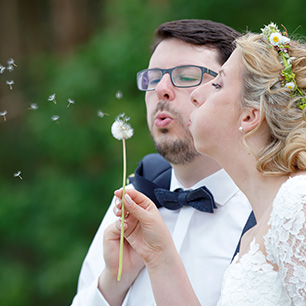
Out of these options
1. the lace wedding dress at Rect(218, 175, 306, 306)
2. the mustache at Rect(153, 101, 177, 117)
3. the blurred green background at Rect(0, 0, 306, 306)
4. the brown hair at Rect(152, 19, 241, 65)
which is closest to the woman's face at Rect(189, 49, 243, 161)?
the lace wedding dress at Rect(218, 175, 306, 306)

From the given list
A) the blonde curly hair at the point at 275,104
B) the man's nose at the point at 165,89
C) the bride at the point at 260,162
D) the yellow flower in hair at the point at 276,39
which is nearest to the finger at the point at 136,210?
the bride at the point at 260,162

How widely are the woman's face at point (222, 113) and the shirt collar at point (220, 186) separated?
673 mm

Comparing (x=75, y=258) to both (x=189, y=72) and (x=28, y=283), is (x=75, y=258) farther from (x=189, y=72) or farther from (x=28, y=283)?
(x=189, y=72)

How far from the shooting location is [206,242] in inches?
120

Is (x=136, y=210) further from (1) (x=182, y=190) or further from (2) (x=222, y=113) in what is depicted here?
(1) (x=182, y=190)

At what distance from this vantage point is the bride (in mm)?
2107

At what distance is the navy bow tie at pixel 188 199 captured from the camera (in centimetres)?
307

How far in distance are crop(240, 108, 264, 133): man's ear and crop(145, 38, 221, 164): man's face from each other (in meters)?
0.79

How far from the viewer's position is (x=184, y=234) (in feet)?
10.3

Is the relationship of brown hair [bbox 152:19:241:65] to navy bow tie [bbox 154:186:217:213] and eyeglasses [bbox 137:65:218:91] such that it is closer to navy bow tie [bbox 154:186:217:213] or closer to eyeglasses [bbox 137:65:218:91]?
eyeglasses [bbox 137:65:218:91]

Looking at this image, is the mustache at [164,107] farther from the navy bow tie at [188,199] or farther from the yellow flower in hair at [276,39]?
the yellow flower in hair at [276,39]

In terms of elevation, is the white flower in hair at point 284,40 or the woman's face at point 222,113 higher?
the white flower in hair at point 284,40

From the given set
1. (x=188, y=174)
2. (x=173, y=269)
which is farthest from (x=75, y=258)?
(x=173, y=269)

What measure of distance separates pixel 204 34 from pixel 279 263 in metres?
1.67
